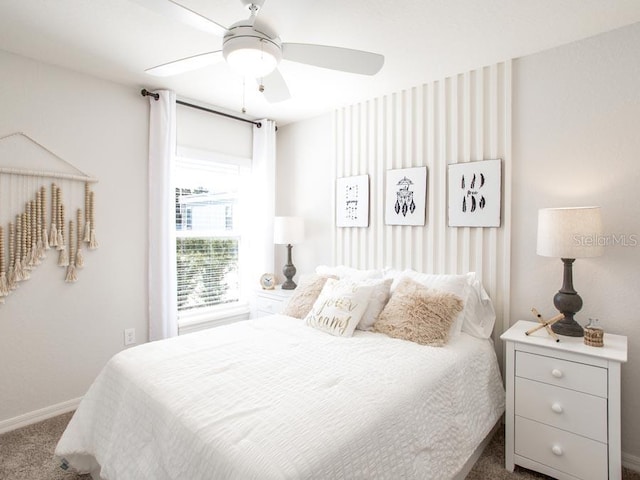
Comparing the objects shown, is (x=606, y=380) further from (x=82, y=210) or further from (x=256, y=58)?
(x=82, y=210)

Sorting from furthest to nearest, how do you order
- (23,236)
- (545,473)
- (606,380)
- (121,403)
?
(23,236) < (545,473) < (606,380) < (121,403)

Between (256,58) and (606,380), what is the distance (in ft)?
7.47

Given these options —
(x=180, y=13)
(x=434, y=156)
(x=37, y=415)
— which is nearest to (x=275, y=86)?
(x=180, y=13)

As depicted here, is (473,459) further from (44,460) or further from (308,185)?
(308,185)

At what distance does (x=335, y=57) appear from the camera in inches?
64.4

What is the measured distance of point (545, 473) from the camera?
1.84 m

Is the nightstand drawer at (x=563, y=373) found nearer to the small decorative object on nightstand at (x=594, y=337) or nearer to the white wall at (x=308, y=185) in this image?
the small decorative object on nightstand at (x=594, y=337)

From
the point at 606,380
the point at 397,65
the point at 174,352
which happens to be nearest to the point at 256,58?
the point at 397,65

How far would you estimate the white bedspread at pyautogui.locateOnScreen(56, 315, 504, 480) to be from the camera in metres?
1.13

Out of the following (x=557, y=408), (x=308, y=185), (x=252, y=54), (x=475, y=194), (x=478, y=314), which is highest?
(x=252, y=54)

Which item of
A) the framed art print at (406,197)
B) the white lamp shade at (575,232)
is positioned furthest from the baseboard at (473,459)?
the framed art print at (406,197)

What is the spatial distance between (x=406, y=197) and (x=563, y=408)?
172cm

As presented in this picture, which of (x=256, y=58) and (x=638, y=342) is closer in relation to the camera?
(x=256, y=58)

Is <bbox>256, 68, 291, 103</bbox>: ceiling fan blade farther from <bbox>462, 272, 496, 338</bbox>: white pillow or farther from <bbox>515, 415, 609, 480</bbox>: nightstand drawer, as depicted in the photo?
<bbox>515, 415, 609, 480</bbox>: nightstand drawer
